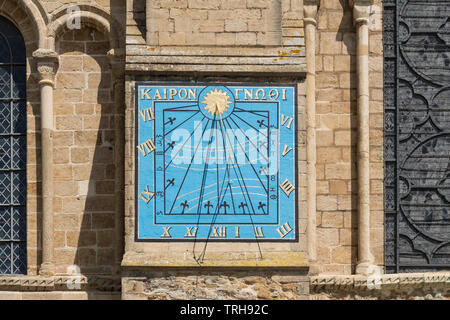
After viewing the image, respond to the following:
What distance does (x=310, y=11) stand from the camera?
11477mm

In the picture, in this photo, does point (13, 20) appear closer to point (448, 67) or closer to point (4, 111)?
point (4, 111)

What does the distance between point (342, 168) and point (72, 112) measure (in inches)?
135

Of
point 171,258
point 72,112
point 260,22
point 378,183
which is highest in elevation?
point 260,22

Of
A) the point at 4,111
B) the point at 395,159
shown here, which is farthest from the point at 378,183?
the point at 4,111

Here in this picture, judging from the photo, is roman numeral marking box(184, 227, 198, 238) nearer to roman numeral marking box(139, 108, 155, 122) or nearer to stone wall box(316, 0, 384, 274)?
roman numeral marking box(139, 108, 155, 122)

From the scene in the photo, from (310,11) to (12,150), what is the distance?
4.13m

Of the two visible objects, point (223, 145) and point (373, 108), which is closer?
point (223, 145)

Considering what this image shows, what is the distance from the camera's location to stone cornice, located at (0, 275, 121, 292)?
11.0 m

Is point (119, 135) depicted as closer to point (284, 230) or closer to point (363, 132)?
point (284, 230)

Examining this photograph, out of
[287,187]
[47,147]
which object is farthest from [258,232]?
[47,147]

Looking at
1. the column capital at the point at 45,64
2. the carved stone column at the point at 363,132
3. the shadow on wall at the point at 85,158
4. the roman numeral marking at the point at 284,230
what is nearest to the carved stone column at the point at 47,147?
the column capital at the point at 45,64

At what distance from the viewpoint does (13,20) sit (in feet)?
38.4

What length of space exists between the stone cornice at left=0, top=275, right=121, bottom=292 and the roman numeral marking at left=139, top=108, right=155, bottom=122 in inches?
77.7

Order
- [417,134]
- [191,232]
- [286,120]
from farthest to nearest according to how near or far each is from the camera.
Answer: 1. [417,134]
2. [286,120]
3. [191,232]
